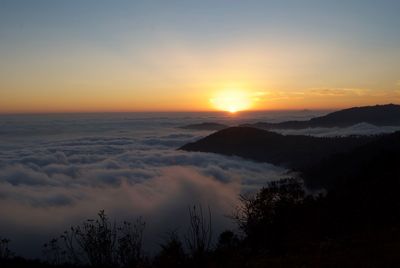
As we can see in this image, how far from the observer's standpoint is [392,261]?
10.8m

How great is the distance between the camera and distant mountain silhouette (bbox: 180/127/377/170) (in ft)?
342

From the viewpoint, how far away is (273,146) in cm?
11475

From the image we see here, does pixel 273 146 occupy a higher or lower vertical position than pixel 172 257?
lower

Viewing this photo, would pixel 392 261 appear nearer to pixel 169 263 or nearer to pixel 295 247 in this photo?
pixel 295 247

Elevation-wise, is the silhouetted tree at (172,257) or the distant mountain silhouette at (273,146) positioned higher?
the silhouetted tree at (172,257)

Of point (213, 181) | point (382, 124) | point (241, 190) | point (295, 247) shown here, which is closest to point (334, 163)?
point (241, 190)

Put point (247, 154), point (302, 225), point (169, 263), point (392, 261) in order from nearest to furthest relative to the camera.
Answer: point (392, 261) → point (169, 263) → point (302, 225) → point (247, 154)

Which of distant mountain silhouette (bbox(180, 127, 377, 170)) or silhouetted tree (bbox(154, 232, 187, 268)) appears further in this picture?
distant mountain silhouette (bbox(180, 127, 377, 170))

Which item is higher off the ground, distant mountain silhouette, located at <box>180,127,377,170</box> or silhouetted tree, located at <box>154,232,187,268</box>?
silhouetted tree, located at <box>154,232,187,268</box>

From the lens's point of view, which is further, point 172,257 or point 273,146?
point 273,146

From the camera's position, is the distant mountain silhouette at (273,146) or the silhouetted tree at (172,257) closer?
the silhouetted tree at (172,257)

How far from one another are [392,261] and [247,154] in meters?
103

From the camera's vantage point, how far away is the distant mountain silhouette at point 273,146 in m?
104

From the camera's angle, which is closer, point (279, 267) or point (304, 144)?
point (279, 267)
